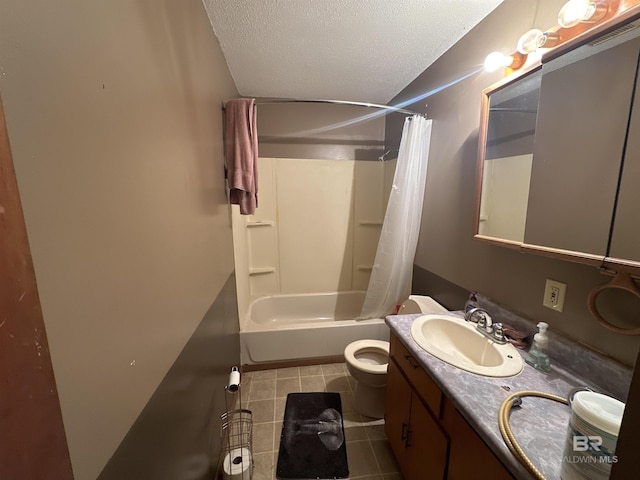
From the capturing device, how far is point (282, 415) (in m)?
1.84

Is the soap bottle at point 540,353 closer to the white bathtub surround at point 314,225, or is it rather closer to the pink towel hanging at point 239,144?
the pink towel hanging at point 239,144

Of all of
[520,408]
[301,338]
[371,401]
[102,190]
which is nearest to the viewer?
[102,190]

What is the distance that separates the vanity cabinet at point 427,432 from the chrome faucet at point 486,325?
1.29 feet

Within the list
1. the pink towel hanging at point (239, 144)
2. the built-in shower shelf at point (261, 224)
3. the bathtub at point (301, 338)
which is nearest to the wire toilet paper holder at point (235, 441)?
the bathtub at point (301, 338)

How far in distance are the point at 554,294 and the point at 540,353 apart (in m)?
0.25

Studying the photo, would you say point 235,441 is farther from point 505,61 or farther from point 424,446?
point 505,61

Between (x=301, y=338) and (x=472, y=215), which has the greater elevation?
(x=472, y=215)

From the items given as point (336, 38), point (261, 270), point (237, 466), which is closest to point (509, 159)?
point (336, 38)

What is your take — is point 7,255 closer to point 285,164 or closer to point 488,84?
point 488,84

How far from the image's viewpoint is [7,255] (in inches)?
11.9

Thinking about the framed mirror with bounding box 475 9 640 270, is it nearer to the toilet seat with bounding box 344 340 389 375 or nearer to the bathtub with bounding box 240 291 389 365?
the toilet seat with bounding box 344 340 389 375

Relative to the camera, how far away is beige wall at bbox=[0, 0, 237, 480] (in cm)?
41

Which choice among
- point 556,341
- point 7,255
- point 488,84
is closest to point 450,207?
point 488,84

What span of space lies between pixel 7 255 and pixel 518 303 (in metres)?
1.67
